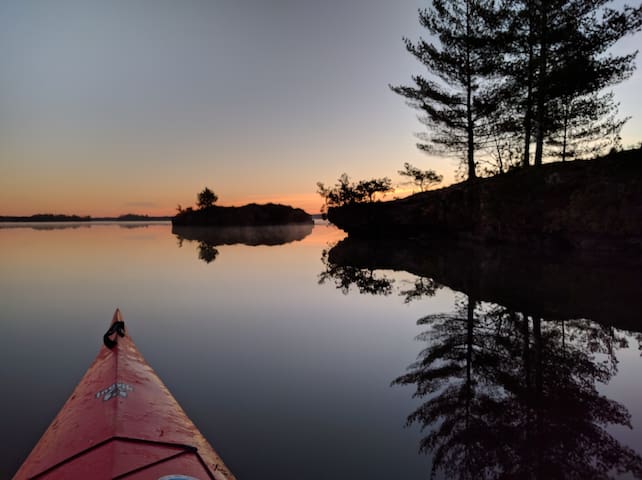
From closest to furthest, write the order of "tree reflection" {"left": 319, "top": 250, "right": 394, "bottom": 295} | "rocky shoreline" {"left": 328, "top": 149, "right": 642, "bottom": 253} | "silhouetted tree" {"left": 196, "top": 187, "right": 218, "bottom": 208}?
1. "tree reflection" {"left": 319, "top": 250, "right": 394, "bottom": 295}
2. "rocky shoreline" {"left": 328, "top": 149, "right": 642, "bottom": 253}
3. "silhouetted tree" {"left": 196, "top": 187, "right": 218, "bottom": 208}

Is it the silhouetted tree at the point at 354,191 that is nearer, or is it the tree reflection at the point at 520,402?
the tree reflection at the point at 520,402

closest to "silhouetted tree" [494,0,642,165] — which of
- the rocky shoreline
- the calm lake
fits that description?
the rocky shoreline

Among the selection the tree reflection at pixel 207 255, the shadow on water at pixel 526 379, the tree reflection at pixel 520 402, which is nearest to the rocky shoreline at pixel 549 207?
the shadow on water at pixel 526 379

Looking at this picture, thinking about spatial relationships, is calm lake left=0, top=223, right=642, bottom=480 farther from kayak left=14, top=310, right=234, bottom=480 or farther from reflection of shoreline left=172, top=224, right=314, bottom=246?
reflection of shoreline left=172, top=224, right=314, bottom=246

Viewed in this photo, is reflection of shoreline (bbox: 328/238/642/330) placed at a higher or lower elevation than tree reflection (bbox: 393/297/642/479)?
higher

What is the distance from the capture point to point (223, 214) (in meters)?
112

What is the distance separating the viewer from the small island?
350 feet

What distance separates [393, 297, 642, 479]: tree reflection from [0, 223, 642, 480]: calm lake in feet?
0.06

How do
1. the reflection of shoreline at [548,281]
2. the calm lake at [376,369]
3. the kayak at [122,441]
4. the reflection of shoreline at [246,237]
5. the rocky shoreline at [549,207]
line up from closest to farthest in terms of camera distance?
the kayak at [122,441], the calm lake at [376,369], the reflection of shoreline at [548,281], the rocky shoreline at [549,207], the reflection of shoreline at [246,237]

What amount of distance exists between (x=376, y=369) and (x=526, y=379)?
1974mm

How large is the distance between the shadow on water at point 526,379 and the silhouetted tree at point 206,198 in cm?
10289

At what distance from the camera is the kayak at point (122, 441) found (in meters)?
2.05

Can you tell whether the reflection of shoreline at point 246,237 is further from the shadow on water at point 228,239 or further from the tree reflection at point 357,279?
the tree reflection at point 357,279

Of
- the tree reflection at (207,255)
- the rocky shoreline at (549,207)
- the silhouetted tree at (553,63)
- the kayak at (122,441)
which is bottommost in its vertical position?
the tree reflection at (207,255)
